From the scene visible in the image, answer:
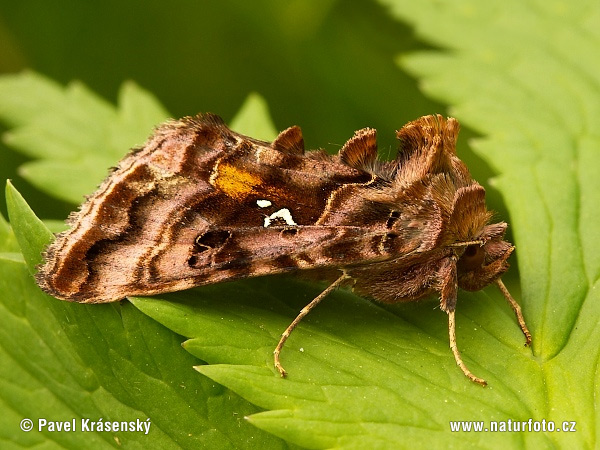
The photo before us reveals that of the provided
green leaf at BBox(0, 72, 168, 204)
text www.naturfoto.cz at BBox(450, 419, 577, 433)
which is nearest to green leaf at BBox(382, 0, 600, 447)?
text www.naturfoto.cz at BBox(450, 419, 577, 433)

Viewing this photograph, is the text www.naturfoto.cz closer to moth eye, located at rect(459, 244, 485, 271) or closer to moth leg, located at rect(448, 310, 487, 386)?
moth leg, located at rect(448, 310, 487, 386)

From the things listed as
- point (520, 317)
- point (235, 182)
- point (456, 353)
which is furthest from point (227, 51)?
point (456, 353)

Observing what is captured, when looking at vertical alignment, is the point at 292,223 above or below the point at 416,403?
above

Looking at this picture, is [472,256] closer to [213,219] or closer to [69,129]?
[213,219]

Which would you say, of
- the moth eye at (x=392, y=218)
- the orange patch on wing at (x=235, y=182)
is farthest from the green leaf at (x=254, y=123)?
the moth eye at (x=392, y=218)

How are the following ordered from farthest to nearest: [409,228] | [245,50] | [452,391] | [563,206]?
[245,50] → [563,206] → [409,228] → [452,391]

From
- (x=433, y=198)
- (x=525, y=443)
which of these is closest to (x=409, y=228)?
(x=433, y=198)

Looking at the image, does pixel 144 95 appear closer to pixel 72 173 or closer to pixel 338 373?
pixel 72 173
